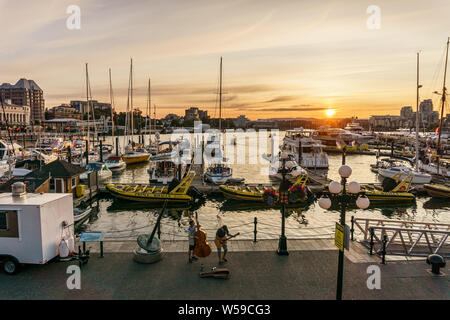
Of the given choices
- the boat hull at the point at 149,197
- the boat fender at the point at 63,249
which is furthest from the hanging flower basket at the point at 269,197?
the boat hull at the point at 149,197

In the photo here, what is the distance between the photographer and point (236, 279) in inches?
386

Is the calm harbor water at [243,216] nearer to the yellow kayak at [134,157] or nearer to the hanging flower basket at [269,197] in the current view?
the hanging flower basket at [269,197]

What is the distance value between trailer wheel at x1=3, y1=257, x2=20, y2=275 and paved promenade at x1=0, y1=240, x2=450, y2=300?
0.24 m

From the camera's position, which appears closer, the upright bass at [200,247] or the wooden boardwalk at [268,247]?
the upright bass at [200,247]

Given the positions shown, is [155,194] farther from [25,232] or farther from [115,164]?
[115,164]

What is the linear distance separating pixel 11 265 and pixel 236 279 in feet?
24.1

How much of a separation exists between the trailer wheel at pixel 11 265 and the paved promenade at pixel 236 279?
24cm

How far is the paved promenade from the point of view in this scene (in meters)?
8.87

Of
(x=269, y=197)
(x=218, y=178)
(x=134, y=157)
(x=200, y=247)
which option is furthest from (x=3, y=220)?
(x=134, y=157)

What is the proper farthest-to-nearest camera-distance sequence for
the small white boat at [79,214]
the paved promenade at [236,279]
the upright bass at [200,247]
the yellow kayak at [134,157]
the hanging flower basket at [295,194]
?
the yellow kayak at [134,157] < the small white boat at [79,214] < the hanging flower basket at [295,194] < the upright bass at [200,247] < the paved promenade at [236,279]

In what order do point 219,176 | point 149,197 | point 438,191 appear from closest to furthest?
point 149,197
point 438,191
point 219,176

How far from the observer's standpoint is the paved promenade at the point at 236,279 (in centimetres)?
887

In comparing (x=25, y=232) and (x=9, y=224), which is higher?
(x=9, y=224)

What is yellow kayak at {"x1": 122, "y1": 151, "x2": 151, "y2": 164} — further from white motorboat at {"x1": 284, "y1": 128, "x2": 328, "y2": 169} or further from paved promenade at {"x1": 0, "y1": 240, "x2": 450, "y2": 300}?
paved promenade at {"x1": 0, "y1": 240, "x2": 450, "y2": 300}
